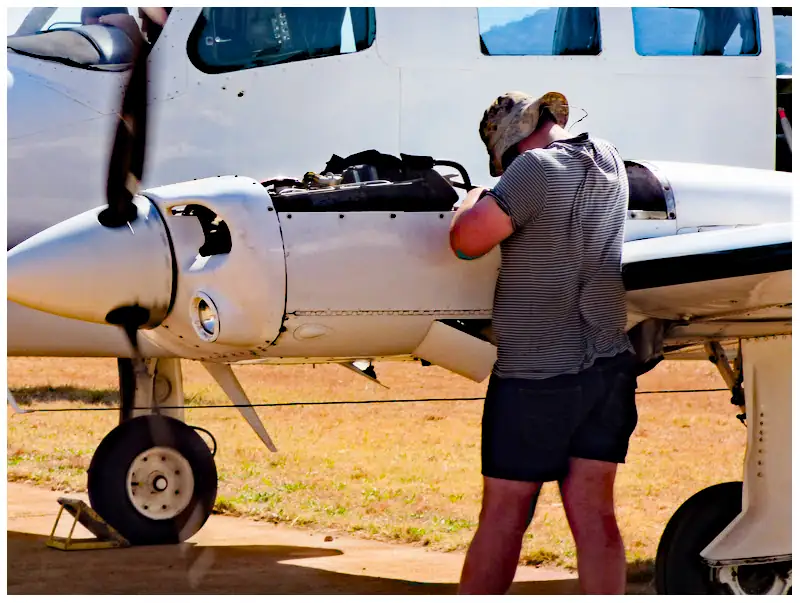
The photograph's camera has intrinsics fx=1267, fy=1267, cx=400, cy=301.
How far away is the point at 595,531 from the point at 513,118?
1.46 m

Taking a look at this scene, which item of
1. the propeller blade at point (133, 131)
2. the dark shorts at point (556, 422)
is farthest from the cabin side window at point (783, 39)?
the propeller blade at point (133, 131)

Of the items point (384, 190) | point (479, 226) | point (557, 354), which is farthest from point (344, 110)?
point (557, 354)

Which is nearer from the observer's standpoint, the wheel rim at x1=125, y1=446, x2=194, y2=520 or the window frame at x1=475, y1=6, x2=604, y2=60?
the window frame at x1=475, y1=6, x2=604, y2=60

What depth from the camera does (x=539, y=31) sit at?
21.4ft

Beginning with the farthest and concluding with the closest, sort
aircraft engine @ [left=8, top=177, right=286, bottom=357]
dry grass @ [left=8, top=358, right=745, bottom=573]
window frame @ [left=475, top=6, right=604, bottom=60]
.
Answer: dry grass @ [left=8, top=358, right=745, bottom=573] < window frame @ [left=475, top=6, right=604, bottom=60] < aircraft engine @ [left=8, top=177, right=286, bottom=357]

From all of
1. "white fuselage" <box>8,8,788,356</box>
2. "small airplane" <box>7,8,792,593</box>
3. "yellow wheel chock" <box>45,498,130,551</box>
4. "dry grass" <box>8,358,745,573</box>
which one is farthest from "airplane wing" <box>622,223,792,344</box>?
"yellow wheel chock" <box>45,498,130,551</box>

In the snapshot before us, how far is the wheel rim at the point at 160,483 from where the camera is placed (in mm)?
7797

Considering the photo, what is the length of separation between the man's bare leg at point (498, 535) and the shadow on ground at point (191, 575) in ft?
7.49

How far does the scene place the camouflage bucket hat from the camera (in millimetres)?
4426

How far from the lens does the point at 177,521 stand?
7.88 meters

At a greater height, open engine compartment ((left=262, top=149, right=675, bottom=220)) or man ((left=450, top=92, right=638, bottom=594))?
open engine compartment ((left=262, top=149, right=675, bottom=220))

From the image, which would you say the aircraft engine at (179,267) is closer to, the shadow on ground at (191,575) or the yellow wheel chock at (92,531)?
the shadow on ground at (191,575)

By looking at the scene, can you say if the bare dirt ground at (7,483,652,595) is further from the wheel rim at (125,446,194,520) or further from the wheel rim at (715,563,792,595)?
the wheel rim at (715,563,792,595)

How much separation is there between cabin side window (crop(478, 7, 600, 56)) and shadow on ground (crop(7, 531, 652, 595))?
2.83 metres
